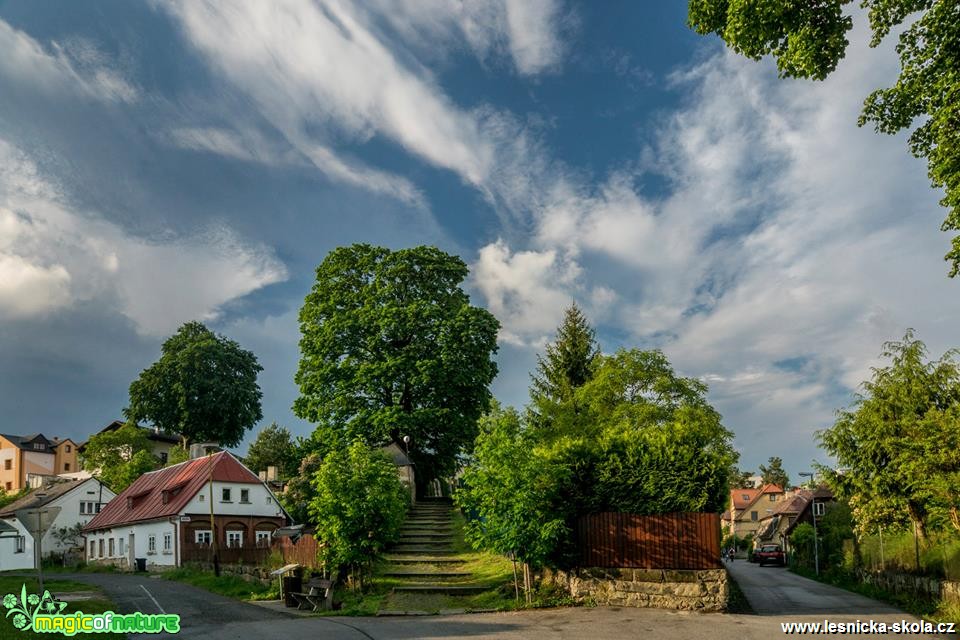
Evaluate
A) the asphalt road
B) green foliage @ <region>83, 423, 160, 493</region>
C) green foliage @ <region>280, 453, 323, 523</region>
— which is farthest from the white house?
the asphalt road

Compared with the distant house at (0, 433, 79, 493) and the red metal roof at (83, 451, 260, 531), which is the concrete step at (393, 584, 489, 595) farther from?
the distant house at (0, 433, 79, 493)

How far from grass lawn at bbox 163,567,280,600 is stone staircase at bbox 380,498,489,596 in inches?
171

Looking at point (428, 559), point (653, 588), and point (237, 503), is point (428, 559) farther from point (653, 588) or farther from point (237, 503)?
point (237, 503)

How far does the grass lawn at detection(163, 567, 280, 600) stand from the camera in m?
25.6

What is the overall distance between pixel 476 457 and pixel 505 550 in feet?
8.91

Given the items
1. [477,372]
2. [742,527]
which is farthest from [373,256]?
[742,527]

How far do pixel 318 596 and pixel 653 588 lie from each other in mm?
9566

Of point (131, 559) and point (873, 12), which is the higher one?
point (873, 12)

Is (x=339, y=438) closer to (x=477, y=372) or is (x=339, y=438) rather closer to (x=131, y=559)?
(x=477, y=372)

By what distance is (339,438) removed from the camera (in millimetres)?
38250

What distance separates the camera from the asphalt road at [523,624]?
15.4 m

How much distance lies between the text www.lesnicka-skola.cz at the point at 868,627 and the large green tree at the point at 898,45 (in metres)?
7.88

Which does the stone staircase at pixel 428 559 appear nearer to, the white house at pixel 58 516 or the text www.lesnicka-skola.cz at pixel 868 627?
the text www.lesnicka-skola.cz at pixel 868 627

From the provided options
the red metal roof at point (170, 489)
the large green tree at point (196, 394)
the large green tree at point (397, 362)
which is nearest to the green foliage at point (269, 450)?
the large green tree at point (196, 394)
